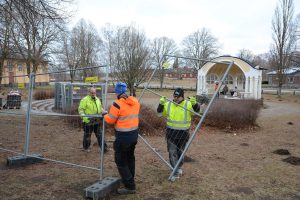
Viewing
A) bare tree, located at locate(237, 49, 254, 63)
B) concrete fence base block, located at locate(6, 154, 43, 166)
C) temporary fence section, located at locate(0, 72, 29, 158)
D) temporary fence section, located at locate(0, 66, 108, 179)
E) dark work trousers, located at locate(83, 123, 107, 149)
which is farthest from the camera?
bare tree, located at locate(237, 49, 254, 63)

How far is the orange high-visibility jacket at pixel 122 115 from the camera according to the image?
14.6 feet

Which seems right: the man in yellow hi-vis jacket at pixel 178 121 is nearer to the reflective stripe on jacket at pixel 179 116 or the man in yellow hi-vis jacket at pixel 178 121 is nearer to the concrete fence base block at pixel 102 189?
the reflective stripe on jacket at pixel 179 116

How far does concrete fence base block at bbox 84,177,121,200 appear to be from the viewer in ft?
13.8

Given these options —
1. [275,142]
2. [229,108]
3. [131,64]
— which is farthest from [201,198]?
[131,64]

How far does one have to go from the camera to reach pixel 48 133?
9656 mm

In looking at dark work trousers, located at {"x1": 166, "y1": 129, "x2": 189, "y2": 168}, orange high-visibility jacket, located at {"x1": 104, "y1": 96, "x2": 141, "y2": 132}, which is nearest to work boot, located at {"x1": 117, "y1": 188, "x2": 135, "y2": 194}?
orange high-visibility jacket, located at {"x1": 104, "y1": 96, "x2": 141, "y2": 132}

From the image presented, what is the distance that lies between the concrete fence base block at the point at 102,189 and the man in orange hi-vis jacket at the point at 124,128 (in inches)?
5.3

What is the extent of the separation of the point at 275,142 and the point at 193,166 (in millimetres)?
4072

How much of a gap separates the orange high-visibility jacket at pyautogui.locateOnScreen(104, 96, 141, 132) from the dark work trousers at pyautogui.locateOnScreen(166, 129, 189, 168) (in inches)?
43.3

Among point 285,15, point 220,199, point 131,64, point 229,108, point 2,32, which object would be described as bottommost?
point 220,199

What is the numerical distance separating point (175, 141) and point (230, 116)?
6.33 m

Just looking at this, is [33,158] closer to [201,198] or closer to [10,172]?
[10,172]

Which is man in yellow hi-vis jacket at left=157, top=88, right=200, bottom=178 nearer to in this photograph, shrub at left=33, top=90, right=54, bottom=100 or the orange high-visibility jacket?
the orange high-visibility jacket

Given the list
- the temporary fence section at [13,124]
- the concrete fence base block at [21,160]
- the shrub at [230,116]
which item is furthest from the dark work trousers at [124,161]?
the shrub at [230,116]
